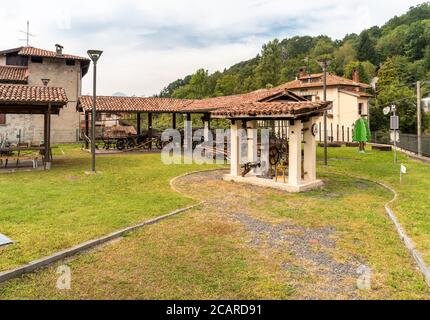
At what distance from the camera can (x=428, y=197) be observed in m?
8.83

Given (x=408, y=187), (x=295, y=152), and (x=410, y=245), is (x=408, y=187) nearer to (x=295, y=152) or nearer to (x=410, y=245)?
(x=295, y=152)

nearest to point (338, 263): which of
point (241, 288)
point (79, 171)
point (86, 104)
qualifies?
point (241, 288)

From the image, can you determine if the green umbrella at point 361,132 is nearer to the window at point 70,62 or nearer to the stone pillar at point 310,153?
the stone pillar at point 310,153

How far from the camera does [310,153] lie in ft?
36.3

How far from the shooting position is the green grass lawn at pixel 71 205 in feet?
17.8

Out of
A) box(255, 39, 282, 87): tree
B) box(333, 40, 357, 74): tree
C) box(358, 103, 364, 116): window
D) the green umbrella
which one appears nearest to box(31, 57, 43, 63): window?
the green umbrella

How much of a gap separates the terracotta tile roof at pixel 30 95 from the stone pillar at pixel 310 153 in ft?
30.8

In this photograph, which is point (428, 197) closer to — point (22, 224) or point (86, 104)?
point (22, 224)

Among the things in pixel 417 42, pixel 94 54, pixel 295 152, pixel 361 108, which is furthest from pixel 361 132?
pixel 417 42

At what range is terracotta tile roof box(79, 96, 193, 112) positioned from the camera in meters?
22.2

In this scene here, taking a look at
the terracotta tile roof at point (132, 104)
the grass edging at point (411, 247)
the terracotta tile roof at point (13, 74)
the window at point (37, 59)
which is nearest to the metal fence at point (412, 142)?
the grass edging at point (411, 247)

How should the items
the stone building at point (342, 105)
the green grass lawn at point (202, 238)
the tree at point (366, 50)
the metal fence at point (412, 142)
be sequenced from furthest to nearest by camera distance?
the tree at point (366, 50) → the stone building at point (342, 105) → the metal fence at point (412, 142) → the green grass lawn at point (202, 238)

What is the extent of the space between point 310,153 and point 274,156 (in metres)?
1.82
